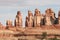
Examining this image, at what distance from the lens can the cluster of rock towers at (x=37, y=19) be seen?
259 feet

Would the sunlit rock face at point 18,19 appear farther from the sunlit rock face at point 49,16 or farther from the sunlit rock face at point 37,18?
the sunlit rock face at point 49,16

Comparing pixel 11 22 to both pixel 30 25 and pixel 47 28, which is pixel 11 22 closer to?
pixel 30 25

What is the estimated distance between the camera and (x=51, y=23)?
79.1 m

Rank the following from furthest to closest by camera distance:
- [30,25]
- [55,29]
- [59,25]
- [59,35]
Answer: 1. [30,25]
2. [59,25]
3. [55,29]
4. [59,35]

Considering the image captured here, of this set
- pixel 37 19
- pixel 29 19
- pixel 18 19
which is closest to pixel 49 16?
pixel 37 19

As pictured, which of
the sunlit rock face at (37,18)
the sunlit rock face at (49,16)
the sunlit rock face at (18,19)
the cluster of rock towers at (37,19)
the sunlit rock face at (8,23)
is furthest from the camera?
the sunlit rock face at (18,19)

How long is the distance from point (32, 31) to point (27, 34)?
8.11ft

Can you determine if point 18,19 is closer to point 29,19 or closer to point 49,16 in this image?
point 29,19

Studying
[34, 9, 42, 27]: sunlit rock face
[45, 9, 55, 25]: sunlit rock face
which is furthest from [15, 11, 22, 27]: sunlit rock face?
[45, 9, 55, 25]: sunlit rock face

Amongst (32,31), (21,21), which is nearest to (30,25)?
(21,21)

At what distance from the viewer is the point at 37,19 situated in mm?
81688

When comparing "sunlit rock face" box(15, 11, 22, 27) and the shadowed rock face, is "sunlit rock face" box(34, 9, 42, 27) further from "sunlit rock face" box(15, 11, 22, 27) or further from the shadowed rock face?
"sunlit rock face" box(15, 11, 22, 27)

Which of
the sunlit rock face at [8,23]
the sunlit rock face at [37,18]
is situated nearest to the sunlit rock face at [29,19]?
the sunlit rock face at [37,18]

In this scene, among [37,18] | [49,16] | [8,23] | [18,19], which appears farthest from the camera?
[18,19]
